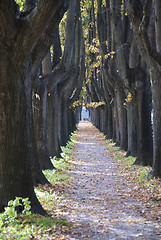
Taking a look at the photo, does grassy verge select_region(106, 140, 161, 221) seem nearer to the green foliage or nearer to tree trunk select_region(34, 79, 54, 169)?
the green foliage

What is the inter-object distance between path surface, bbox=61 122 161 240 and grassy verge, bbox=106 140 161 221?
0.69ft

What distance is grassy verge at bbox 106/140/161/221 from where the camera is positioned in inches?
288

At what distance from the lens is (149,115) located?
13.0 metres

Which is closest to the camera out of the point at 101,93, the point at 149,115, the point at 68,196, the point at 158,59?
the point at 68,196

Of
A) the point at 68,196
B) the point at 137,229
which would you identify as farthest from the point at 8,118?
the point at 68,196

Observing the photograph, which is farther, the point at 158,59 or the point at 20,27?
the point at 158,59

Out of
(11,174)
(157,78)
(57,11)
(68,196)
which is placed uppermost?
(57,11)

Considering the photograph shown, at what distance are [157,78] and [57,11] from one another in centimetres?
435

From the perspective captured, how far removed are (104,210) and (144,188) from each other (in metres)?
2.31

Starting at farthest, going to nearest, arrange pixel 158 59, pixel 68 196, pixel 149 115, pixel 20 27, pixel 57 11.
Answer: pixel 149 115
pixel 158 59
pixel 68 196
pixel 57 11
pixel 20 27

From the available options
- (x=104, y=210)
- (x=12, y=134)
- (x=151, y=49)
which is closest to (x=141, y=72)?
(x=151, y=49)

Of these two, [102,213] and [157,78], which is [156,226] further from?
[157,78]

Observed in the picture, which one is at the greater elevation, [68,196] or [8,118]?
[8,118]

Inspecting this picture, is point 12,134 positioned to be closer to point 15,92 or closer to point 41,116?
point 15,92
